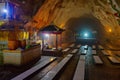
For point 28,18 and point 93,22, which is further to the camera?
point 93,22

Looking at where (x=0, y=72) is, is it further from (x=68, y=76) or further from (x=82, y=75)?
(x=82, y=75)

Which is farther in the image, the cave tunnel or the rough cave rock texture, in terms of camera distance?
the cave tunnel

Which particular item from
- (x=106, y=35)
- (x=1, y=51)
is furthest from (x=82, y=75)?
(x=106, y=35)

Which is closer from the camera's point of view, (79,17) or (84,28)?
(79,17)

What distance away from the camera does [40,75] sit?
11094 millimetres

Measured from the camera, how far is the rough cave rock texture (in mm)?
26969

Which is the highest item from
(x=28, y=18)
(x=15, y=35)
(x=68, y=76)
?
(x=28, y=18)

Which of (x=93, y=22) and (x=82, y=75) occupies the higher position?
(x=93, y=22)

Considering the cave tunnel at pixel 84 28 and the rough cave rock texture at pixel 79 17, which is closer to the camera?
the rough cave rock texture at pixel 79 17

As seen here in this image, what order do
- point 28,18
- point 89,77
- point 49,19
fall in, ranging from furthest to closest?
1. point 49,19
2. point 28,18
3. point 89,77

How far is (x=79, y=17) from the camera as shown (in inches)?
1670

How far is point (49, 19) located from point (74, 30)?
15.0 m

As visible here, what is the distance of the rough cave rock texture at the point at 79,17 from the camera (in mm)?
26969

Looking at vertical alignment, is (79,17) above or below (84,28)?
above
